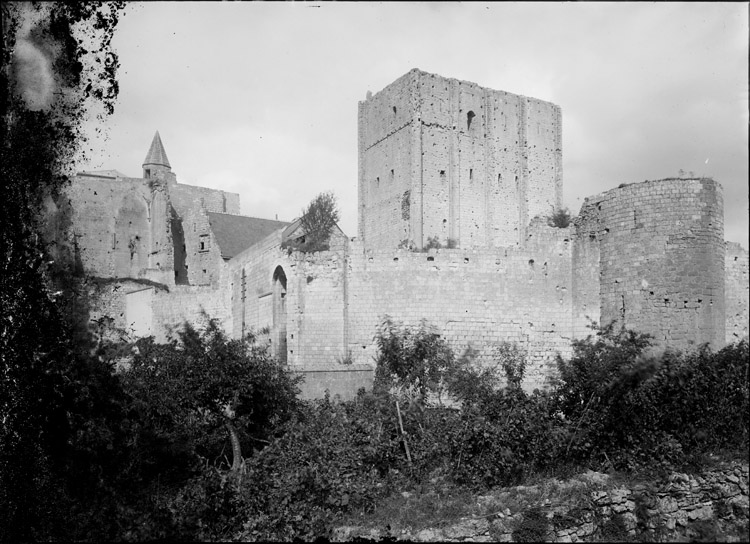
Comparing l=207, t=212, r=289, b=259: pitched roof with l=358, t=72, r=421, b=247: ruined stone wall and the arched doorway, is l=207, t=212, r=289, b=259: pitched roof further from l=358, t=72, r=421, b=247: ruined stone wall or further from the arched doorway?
the arched doorway

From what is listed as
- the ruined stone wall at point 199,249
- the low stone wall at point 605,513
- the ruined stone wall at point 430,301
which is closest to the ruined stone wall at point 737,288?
the ruined stone wall at point 430,301

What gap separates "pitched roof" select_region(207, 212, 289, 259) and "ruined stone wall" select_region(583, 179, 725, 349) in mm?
18700

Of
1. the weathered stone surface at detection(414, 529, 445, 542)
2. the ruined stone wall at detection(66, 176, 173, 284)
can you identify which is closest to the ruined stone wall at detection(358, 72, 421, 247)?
the ruined stone wall at detection(66, 176, 173, 284)

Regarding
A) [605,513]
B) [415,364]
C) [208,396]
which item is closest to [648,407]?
[605,513]

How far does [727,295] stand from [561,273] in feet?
27.0

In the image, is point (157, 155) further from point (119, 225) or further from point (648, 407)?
point (648, 407)

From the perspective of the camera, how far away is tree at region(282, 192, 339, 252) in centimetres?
2012

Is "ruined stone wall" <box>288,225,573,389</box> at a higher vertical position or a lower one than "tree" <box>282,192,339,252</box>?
lower

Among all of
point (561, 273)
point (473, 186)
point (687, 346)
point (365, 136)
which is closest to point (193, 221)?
point (365, 136)

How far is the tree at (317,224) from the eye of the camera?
20.1 meters

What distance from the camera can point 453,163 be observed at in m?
33.3

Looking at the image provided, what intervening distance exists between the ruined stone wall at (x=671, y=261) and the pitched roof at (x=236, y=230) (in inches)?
736

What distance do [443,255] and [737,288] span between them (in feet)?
38.6

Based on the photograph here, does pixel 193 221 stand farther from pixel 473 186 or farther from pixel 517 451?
pixel 517 451
